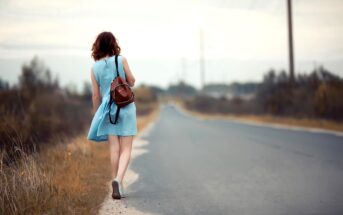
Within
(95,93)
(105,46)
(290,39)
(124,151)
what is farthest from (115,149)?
(290,39)

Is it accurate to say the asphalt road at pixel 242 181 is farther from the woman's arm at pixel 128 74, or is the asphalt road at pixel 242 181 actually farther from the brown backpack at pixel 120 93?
the woman's arm at pixel 128 74

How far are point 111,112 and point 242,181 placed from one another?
2.69m

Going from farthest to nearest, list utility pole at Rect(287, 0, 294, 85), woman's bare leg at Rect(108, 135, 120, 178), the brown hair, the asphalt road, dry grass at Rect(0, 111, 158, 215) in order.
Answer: utility pole at Rect(287, 0, 294, 85) → woman's bare leg at Rect(108, 135, 120, 178) → the brown hair → the asphalt road → dry grass at Rect(0, 111, 158, 215)

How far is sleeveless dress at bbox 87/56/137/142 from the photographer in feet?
20.0

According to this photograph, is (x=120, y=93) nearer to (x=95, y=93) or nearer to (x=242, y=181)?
(x=95, y=93)

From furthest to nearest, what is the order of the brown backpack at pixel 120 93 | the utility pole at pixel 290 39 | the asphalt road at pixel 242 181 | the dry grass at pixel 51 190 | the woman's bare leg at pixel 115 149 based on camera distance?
the utility pole at pixel 290 39
the woman's bare leg at pixel 115 149
the brown backpack at pixel 120 93
the asphalt road at pixel 242 181
the dry grass at pixel 51 190

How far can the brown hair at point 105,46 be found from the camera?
6.06 m

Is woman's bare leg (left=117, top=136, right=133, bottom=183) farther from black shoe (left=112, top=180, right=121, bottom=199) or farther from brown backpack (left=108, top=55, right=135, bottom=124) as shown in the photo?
brown backpack (left=108, top=55, right=135, bottom=124)

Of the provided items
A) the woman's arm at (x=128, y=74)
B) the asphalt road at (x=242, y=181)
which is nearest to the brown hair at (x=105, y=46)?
the woman's arm at (x=128, y=74)

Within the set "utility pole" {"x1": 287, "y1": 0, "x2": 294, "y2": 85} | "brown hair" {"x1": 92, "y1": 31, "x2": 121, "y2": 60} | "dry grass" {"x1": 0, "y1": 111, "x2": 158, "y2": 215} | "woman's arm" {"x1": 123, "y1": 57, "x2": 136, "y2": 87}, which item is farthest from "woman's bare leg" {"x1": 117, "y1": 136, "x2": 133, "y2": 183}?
"utility pole" {"x1": 287, "y1": 0, "x2": 294, "y2": 85}

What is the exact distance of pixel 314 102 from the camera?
23.5 meters

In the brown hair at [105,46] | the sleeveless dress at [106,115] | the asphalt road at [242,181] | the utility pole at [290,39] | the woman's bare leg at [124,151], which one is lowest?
the asphalt road at [242,181]

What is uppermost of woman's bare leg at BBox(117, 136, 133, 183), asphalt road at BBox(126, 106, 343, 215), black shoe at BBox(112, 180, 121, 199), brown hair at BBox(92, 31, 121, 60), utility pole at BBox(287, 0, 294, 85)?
utility pole at BBox(287, 0, 294, 85)

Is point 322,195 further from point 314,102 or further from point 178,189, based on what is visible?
point 314,102
